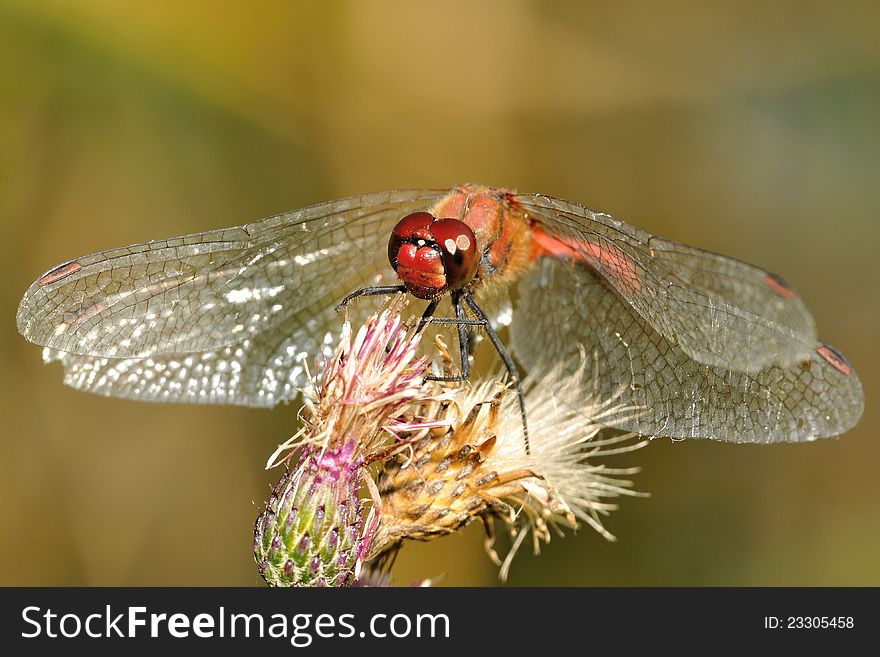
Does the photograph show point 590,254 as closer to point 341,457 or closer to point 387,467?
point 387,467

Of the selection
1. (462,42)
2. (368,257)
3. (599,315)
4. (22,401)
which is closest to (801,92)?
(462,42)

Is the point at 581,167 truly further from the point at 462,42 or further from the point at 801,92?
the point at 801,92

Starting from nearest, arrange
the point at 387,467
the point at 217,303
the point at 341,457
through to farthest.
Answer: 1. the point at 341,457
2. the point at 387,467
3. the point at 217,303

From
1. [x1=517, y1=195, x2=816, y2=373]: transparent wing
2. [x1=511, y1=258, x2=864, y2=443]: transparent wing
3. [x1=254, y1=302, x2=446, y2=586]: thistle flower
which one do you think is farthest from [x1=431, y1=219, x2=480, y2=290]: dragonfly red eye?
[x1=511, y1=258, x2=864, y2=443]: transparent wing

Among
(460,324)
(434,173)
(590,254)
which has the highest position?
(434,173)

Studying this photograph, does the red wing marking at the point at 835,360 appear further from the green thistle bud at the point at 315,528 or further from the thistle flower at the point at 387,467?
the green thistle bud at the point at 315,528

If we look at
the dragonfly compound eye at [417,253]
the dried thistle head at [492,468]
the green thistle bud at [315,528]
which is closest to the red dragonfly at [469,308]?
the dragonfly compound eye at [417,253]

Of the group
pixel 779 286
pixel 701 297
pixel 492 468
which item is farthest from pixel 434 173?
pixel 492 468
